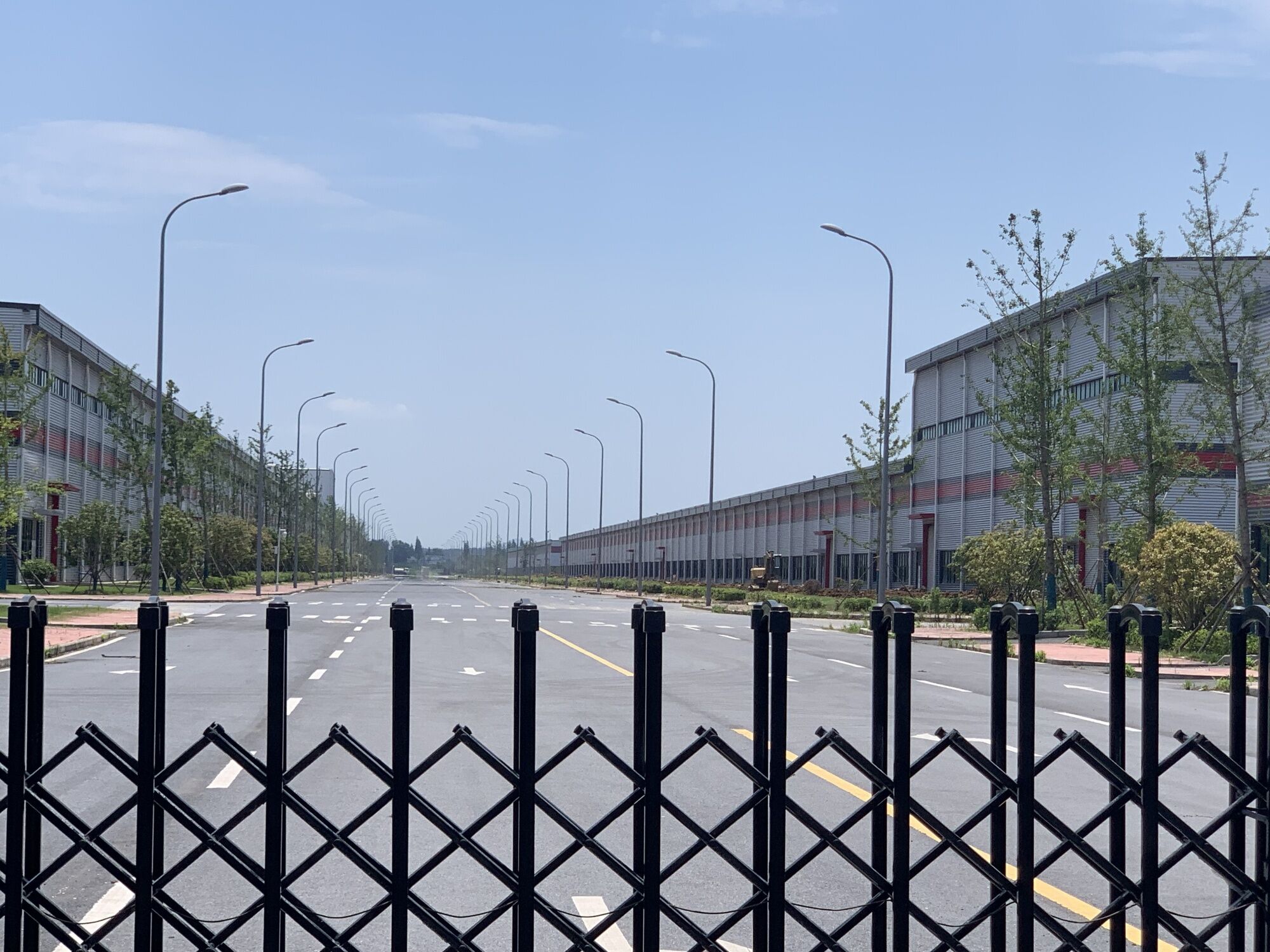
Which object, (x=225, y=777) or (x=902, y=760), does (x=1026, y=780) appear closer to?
(x=902, y=760)

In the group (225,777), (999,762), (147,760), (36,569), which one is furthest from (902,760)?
(36,569)

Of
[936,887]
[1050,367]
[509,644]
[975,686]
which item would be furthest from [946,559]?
[936,887]

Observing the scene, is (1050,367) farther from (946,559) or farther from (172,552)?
(172,552)

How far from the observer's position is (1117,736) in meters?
4.82

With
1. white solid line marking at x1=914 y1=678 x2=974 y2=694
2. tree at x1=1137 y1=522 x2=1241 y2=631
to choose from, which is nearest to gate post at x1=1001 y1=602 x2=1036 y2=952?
white solid line marking at x1=914 y1=678 x2=974 y2=694

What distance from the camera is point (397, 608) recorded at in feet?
14.5

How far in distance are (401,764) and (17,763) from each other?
126 cm

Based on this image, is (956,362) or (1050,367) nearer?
(1050,367)

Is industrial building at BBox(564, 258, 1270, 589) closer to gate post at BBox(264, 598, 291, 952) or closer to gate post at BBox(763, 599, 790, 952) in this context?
gate post at BBox(763, 599, 790, 952)

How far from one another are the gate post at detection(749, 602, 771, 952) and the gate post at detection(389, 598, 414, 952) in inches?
47.2

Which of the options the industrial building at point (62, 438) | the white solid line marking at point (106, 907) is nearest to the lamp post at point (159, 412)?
the industrial building at point (62, 438)

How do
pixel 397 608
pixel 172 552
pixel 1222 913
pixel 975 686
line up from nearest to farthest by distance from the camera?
pixel 397 608
pixel 1222 913
pixel 975 686
pixel 172 552

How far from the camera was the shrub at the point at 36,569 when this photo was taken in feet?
181

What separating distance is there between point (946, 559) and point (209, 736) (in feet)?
191
